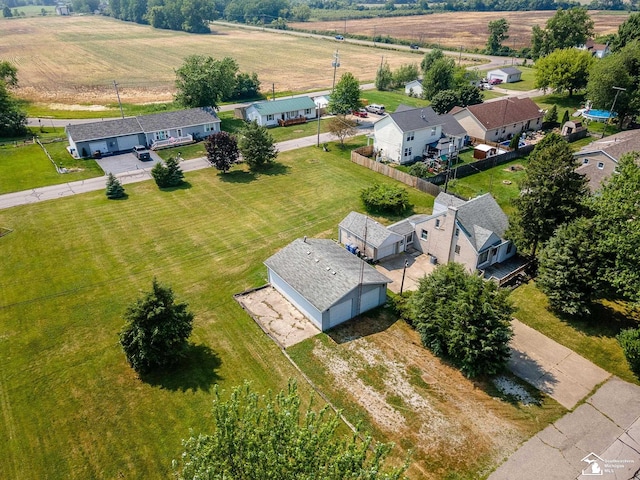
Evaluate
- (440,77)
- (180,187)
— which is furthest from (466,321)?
(440,77)

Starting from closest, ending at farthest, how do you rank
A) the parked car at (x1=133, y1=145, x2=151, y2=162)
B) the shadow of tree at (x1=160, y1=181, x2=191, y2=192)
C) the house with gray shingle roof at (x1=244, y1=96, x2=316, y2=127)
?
the shadow of tree at (x1=160, y1=181, x2=191, y2=192) < the parked car at (x1=133, y1=145, x2=151, y2=162) < the house with gray shingle roof at (x1=244, y1=96, x2=316, y2=127)

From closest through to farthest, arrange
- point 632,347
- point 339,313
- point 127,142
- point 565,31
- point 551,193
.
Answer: point 632,347 < point 339,313 < point 551,193 < point 127,142 < point 565,31

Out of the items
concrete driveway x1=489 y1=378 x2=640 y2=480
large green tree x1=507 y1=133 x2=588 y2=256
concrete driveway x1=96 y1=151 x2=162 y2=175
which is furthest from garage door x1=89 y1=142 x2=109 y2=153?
concrete driveway x1=489 y1=378 x2=640 y2=480

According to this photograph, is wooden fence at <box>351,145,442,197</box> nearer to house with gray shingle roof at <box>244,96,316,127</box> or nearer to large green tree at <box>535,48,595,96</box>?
house with gray shingle roof at <box>244,96,316,127</box>

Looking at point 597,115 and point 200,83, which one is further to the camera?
point 200,83

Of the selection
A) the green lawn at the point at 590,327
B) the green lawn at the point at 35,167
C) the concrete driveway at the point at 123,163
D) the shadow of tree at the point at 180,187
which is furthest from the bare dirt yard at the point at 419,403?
the green lawn at the point at 35,167

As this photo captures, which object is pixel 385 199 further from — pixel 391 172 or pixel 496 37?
pixel 496 37

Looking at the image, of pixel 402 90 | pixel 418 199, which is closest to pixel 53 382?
pixel 418 199
